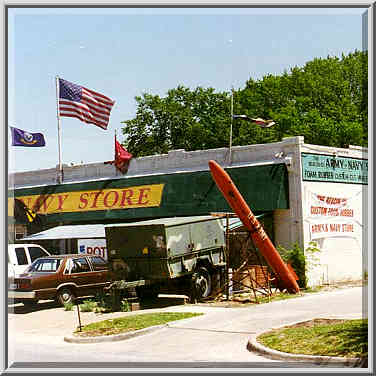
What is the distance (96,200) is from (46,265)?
981 cm

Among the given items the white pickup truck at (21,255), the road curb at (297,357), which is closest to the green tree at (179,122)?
the white pickup truck at (21,255)

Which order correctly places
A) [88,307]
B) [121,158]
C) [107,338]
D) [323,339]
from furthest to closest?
[121,158]
[88,307]
[107,338]
[323,339]

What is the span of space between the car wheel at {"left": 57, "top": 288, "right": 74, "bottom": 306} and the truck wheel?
3860mm

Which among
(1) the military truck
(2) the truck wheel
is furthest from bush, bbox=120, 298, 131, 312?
(2) the truck wheel

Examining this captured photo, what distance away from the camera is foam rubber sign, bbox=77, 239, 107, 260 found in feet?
87.5

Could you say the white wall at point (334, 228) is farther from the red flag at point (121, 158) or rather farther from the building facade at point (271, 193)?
the red flag at point (121, 158)

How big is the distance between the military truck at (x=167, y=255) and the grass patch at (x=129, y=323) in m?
2.07

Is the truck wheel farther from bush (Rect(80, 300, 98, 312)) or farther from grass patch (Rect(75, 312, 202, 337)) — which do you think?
bush (Rect(80, 300, 98, 312))

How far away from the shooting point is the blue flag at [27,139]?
31125mm

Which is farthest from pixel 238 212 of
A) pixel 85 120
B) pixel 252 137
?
pixel 252 137

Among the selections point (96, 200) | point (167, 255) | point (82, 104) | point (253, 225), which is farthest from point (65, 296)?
point (82, 104)

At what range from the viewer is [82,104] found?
1170 inches

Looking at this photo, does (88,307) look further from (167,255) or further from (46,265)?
(167,255)

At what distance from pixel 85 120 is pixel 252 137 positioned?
80.1ft
